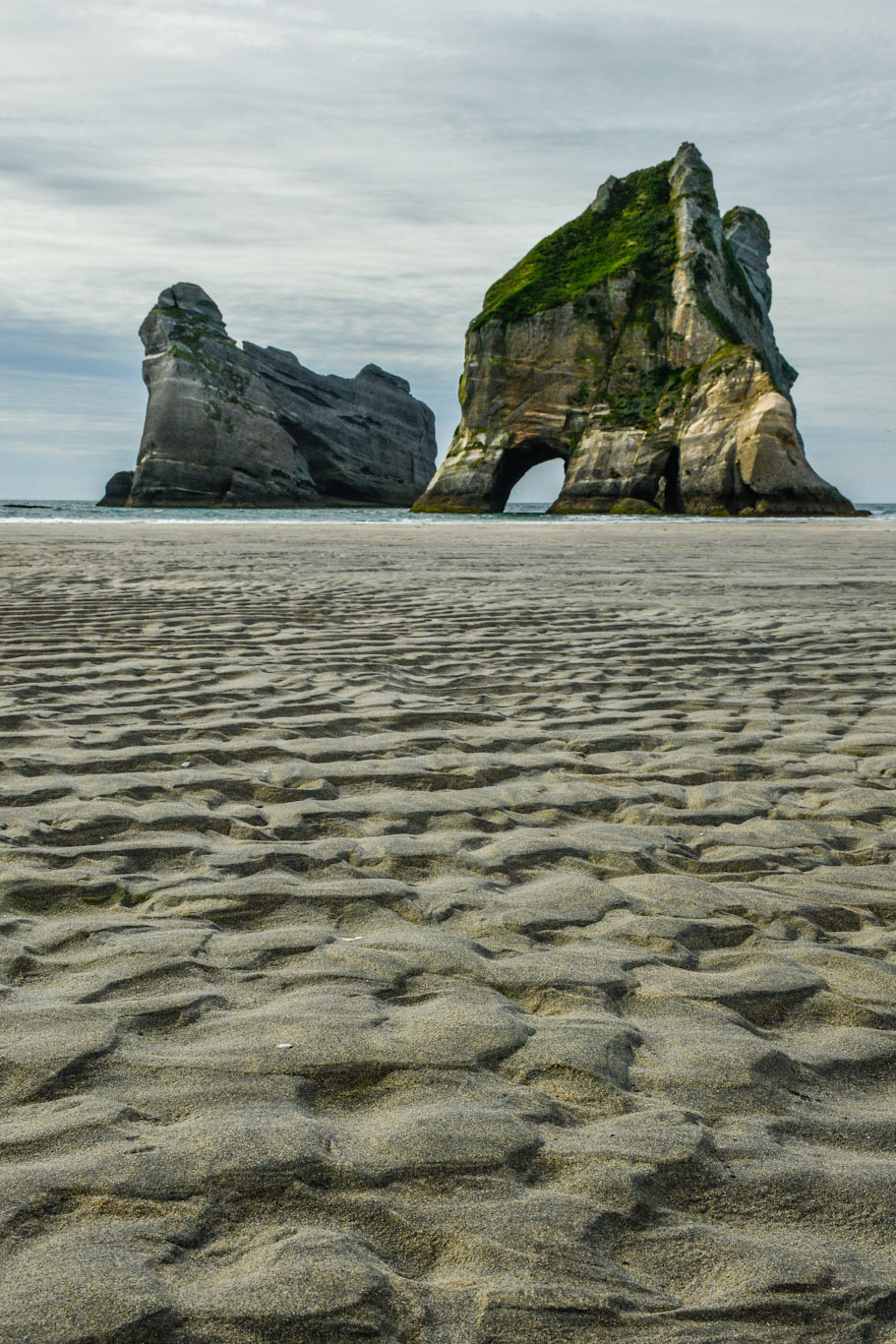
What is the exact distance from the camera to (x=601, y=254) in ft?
188

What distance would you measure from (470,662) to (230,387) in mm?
73688

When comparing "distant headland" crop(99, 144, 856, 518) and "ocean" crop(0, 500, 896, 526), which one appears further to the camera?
"distant headland" crop(99, 144, 856, 518)

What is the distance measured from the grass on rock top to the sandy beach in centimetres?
5394

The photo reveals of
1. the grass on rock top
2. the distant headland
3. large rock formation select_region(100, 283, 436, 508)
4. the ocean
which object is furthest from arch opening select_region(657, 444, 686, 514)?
large rock formation select_region(100, 283, 436, 508)

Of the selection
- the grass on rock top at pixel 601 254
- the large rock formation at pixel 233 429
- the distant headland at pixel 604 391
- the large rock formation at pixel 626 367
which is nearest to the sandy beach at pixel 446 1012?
the distant headland at pixel 604 391

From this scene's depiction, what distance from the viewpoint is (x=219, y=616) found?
8.10 metres

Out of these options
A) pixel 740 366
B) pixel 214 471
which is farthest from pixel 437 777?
pixel 214 471

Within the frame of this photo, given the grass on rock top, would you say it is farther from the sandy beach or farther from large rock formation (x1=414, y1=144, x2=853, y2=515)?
the sandy beach

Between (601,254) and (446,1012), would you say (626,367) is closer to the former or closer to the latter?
(601,254)

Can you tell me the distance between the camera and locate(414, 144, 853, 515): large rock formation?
4628 centimetres

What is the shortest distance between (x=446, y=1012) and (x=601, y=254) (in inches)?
2395

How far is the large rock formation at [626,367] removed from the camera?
46.3 meters

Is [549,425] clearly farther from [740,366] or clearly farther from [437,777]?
[437,777]

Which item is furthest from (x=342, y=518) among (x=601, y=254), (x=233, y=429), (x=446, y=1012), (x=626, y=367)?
(x=446, y=1012)
